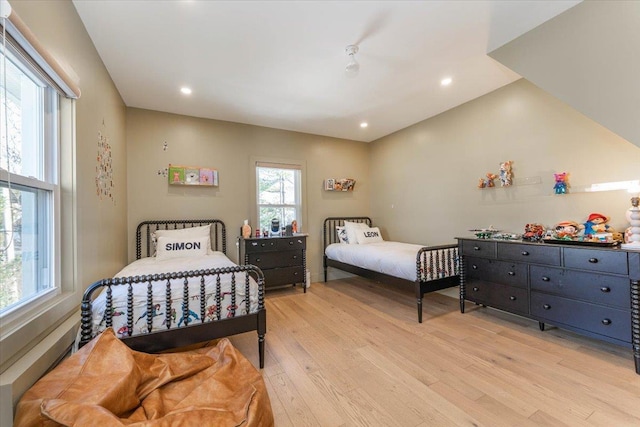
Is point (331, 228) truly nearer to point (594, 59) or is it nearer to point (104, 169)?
point (104, 169)

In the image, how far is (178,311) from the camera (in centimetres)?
180

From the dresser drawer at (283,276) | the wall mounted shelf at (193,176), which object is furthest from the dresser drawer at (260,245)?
the wall mounted shelf at (193,176)

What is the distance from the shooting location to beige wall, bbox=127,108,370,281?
11.2ft

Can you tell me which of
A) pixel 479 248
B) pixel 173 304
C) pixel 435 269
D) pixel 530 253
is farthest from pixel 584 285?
pixel 173 304

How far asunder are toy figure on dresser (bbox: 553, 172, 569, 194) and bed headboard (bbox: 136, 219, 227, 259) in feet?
12.8

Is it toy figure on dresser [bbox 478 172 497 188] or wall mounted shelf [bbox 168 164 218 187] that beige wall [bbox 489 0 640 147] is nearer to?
toy figure on dresser [bbox 478 172 497 188]

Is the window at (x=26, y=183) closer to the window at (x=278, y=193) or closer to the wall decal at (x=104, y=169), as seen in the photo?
the wall decal at (x=104, y=169)

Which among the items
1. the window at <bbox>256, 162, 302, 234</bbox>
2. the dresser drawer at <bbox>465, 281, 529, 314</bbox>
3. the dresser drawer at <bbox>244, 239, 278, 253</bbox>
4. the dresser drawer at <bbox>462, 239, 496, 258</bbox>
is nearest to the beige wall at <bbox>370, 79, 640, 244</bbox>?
the dresser drawer at <bbox>462, 239, 496, 258</bbox>

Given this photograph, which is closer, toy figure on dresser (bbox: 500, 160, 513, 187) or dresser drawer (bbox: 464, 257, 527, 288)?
dresser drawer (bbox: 464, 257, 527, 288)

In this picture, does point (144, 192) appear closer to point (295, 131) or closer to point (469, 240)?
point (295, 131)

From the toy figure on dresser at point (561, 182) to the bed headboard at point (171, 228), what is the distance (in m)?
3.92

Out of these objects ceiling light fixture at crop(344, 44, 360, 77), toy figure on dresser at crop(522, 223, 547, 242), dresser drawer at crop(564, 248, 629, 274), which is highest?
ceiling light fixture at crop(344, 44, 360, 77)

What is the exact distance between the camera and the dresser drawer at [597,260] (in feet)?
6.11

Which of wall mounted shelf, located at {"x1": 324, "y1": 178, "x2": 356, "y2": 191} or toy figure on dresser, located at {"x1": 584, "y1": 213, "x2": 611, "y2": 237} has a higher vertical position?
wall mounted shelf, located at {"x1": 324, "y1": 178, "x2": 356, "y2": 191}
